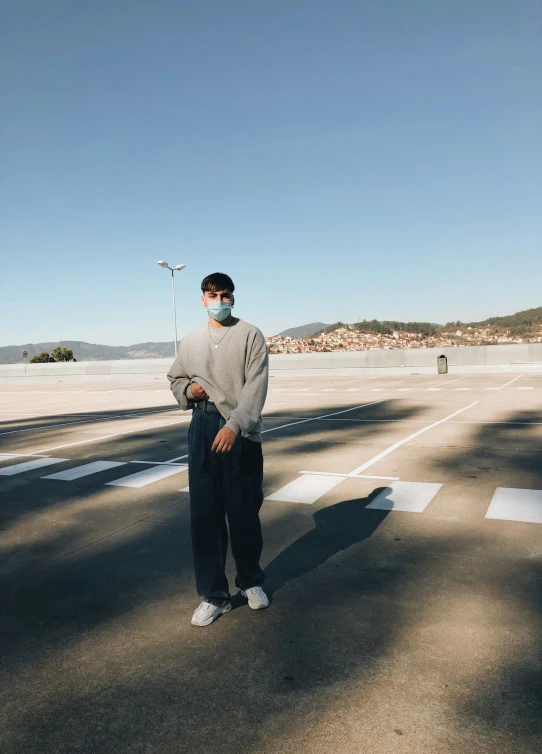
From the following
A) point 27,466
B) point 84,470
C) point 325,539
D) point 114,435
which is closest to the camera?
point 325,539

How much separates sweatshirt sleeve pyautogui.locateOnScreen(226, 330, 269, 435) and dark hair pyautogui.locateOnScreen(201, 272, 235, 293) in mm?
336

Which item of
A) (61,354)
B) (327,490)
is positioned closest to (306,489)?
(327,490)

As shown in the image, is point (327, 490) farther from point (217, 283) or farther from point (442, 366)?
point (442, 366)

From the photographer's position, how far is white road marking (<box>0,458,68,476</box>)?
8.15 metres

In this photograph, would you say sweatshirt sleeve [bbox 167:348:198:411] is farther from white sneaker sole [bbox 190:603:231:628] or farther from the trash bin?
the trash bin

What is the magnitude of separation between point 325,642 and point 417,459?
5.28 meters

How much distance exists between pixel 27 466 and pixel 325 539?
5.36 metres

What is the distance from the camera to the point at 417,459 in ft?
26.7

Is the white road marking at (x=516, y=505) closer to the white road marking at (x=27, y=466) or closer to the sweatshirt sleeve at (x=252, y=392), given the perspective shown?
the sweatshirt sleeve at (x=252, y=392)

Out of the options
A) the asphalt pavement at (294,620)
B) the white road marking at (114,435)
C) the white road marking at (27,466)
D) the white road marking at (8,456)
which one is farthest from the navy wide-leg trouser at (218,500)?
the white road marking at (114,435)

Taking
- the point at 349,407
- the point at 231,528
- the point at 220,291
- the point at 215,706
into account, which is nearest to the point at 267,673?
the point at 215,706

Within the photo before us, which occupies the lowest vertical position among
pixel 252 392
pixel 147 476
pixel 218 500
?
pixel 147 476

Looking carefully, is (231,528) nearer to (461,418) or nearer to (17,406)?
(461,418)

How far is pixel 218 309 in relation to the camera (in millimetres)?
3566
